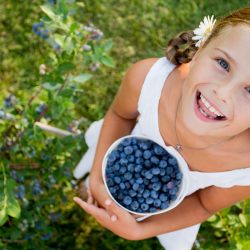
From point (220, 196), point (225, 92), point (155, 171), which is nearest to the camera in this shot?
point (225, 92)

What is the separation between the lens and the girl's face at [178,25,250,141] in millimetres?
1062

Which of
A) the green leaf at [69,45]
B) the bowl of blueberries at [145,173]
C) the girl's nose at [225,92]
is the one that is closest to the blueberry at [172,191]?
the bowl of blueberries at [145,173]

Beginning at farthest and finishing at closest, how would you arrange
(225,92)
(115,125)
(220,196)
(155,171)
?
(115,125), (220,196), (155,171), (225,92)

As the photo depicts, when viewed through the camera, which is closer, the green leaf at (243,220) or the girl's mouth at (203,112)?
the girl's mouth at (203,112)

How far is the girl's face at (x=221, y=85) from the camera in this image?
1062mm

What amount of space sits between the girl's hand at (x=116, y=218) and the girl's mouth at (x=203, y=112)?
38 cm

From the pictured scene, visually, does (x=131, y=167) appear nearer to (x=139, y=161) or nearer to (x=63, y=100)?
(x=139, y=161)

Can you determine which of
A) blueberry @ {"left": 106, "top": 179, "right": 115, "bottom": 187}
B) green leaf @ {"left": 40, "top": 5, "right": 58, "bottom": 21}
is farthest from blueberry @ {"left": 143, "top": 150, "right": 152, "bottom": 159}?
green leaf @ {"left": 40, "top": 5, "right": 58, "bottom": 21}

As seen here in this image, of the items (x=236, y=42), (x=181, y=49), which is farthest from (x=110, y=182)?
(x=236, y=42)

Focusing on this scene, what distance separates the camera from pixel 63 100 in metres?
1.57

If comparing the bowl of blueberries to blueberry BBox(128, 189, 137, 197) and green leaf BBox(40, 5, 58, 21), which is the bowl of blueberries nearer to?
blueberry BBox(128, 189, 137, 197)

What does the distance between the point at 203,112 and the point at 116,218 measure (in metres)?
0.43

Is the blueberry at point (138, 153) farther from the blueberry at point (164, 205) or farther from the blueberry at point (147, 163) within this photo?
the blueberry at point (164, 205)

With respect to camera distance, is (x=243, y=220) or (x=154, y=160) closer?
(x=154, y=160)
